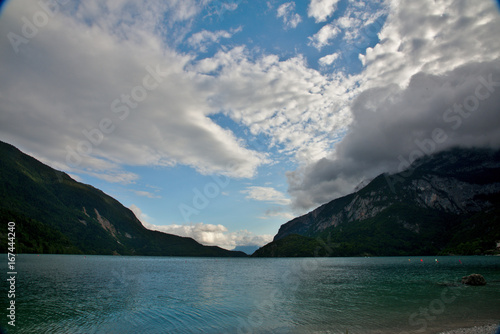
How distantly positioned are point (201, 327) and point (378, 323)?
19714mm

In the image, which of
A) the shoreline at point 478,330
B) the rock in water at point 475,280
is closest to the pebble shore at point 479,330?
the shoreline at point 478,330

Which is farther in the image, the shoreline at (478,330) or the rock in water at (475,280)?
the rock in water at (475,280)

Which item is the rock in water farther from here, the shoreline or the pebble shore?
the pebble shore

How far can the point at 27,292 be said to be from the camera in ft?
148

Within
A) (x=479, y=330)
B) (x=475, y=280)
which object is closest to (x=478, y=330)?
(x=479, y=330)

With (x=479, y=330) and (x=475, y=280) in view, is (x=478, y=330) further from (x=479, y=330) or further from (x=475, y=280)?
(x=475, y=280)

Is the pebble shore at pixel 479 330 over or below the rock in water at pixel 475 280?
below

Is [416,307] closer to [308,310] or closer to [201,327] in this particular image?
[308,310]

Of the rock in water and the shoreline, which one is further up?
the rock in water

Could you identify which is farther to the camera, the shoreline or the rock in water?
the rock in water

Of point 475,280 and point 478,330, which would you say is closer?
point 478,330

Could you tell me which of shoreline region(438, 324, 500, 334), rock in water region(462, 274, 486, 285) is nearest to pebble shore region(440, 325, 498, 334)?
shoreline region(438, 324, 500, 334)

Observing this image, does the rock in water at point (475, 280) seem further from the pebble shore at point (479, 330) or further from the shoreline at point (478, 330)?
the pebble shore at point (479, 330)

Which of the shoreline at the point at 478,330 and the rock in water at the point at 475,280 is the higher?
the rock in water at the point at 475,280
